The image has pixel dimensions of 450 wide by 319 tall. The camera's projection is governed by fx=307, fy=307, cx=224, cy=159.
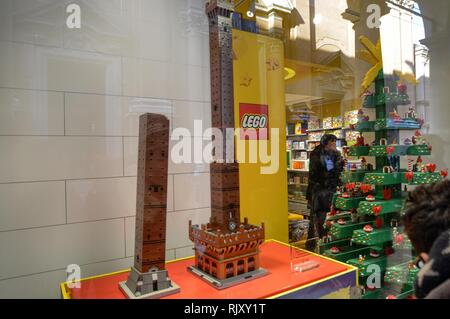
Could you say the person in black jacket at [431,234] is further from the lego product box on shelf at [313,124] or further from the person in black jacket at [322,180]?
the lego product box on shelf at [313,124]

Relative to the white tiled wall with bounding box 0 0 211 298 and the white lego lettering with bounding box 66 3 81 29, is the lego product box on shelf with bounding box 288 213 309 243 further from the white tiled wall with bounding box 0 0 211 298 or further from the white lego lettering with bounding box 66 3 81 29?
the white lego lettering with bounding box 66 3 81 29

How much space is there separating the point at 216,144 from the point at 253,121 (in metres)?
0.59

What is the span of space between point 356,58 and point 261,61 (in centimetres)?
63

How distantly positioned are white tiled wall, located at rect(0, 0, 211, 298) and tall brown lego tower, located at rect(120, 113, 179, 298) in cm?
39

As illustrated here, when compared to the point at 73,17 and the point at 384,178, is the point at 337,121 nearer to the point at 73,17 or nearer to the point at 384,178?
the point at 384,178

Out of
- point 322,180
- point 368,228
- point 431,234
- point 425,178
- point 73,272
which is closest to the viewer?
point 431,234

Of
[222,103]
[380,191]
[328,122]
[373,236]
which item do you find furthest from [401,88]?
[222,103]

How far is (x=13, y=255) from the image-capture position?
121cm

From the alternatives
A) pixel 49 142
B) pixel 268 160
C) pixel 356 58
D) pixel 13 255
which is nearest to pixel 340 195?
pixel 268 160

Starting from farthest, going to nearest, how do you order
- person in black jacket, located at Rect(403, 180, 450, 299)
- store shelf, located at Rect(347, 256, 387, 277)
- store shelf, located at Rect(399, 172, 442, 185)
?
1. store shelf, located at Rect(347, 256, 387, 277)
2. store shelf, located at Rect(399, 172, 442, 185)
3. person in black jacket, located at Rect(403, 180, 450, 299)

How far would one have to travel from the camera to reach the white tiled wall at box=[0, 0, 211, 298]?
47.6 inches

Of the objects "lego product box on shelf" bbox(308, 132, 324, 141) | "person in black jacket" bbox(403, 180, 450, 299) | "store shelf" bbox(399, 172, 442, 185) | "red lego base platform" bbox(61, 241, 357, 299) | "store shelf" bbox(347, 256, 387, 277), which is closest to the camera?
"person in black jacket" bbox(403, 180, 450, 299)

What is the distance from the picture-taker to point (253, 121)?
1.78 m

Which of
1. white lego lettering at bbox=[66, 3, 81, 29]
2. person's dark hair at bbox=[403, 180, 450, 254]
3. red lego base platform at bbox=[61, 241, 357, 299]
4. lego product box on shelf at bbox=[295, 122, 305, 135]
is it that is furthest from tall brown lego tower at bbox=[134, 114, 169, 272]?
lego product box on shelf at bbox=[295, 122, 305, 135]
